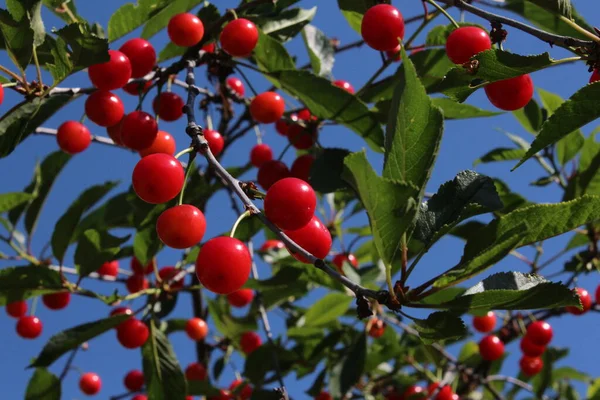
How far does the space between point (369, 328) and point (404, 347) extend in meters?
0.69

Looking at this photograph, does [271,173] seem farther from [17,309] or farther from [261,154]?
[17,309]

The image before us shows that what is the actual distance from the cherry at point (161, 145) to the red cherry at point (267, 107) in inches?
16.6

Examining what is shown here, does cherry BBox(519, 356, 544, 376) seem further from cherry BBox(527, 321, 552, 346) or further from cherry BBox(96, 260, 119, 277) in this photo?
cherry BBox(96, 260, 119, 277)

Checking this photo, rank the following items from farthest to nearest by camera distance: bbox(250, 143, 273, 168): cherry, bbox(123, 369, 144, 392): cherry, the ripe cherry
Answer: bbox(123, 369, 144, 392): cherry → bbox(250, 143, 273, 168): cherry → the ripe cherry

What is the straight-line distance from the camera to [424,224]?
157 centimetres

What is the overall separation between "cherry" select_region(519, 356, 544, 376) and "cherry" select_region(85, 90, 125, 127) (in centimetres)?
360

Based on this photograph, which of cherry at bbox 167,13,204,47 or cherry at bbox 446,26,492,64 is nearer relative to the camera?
cherry at bbox 446,26,492,64

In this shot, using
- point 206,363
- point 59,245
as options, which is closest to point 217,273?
point 59,245

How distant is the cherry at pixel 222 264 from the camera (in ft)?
4.79

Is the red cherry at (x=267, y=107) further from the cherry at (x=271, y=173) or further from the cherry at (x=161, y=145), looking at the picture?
the cherry at (x=161, y=145)

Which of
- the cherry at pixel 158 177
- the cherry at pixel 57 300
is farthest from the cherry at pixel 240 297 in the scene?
the cherry at pixel 158 177

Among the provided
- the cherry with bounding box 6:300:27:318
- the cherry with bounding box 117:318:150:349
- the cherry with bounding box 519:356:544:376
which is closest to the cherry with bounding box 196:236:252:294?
the cherry with bounding box 117:318:150:349

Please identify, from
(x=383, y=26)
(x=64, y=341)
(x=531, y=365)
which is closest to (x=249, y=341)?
(x=64, y=341)

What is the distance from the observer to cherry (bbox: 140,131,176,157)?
228 centimetres
